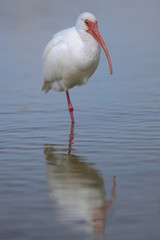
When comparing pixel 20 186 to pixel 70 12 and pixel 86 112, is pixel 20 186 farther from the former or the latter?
pixel 70 12

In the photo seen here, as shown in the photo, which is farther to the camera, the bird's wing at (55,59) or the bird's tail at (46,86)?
the bird's tail at (46,86)

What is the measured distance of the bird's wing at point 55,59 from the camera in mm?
9712

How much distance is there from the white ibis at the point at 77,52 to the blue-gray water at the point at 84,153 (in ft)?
2.09

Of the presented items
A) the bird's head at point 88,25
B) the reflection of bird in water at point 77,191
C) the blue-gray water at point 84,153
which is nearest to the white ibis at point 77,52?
the bird's head at point 88,25

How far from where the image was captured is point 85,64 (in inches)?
371

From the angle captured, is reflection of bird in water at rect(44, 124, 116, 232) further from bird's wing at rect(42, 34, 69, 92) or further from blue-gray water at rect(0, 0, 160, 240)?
bird's wing at rect(42, 34, 69, 92)

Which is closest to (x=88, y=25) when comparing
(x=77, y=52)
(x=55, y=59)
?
(x=77, y=52)

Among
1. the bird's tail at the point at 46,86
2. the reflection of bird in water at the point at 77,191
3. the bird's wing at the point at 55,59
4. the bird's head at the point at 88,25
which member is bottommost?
the reflection of bird in water at the point at 77,191

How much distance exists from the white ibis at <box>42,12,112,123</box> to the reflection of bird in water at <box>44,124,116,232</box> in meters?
2.29

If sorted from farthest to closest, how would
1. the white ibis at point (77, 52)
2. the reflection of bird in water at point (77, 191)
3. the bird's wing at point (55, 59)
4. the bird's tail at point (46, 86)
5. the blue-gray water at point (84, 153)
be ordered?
the bird's tail at point (46, 86) → the bird's wing at point (55, 59) → the white ibis at point (77, 52) → the reflection of bird in water at point (77, 191) → the blue-gray water at point (84, 153)

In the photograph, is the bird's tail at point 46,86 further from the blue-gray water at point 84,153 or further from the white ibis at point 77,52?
the white ibis at point 77,52

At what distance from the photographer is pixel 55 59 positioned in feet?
32.8

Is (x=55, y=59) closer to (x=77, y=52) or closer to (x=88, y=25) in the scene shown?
(x=77, y=52)

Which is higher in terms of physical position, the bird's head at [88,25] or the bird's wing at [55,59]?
the bird's head at [88,25]
